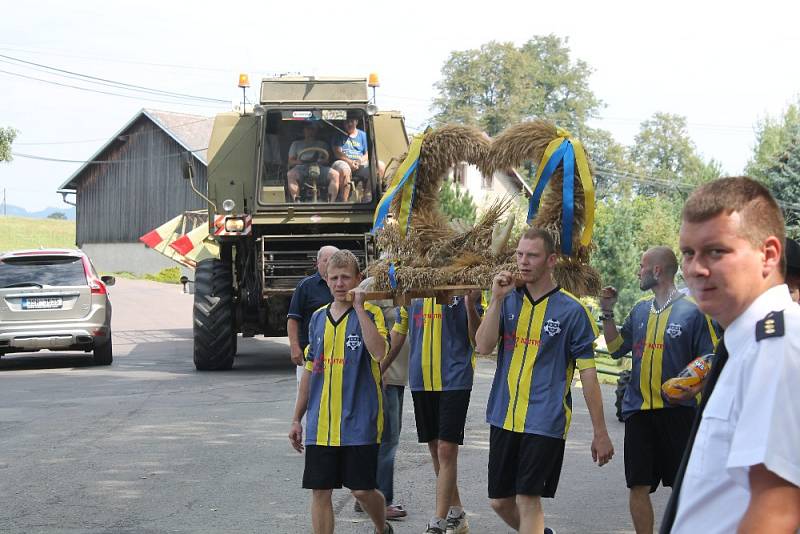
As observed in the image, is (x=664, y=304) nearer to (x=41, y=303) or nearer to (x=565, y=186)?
(x=565, y=186)

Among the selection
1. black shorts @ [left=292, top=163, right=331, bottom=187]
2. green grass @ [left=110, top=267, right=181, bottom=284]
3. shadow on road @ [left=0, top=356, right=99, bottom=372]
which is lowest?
shadow on road @ [left=0, top=356, right=99, bottom=372]

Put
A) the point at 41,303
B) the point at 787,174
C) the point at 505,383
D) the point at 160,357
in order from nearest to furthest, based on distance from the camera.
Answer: the point at 505,383, the point at 41,303, the point at 160,357, the point at 787,174

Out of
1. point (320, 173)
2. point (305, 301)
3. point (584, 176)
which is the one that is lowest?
point (305, 301)

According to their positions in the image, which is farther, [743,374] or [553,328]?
[553,328]

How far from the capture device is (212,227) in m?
16.1

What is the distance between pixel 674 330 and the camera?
6.12m

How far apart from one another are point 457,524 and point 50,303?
11952 millimetres

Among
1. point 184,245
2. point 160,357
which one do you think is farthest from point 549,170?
point 160,357

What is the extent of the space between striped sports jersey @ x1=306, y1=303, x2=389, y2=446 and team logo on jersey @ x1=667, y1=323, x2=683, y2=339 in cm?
158

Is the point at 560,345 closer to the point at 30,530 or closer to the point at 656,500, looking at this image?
the point at 656,500

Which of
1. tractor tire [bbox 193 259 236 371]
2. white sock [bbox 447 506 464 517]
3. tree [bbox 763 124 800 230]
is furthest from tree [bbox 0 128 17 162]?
white sock [bbox 447 506 464 517]

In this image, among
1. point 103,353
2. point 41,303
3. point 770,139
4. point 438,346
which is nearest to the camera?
point 438,346

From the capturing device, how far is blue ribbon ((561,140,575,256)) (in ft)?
20.0

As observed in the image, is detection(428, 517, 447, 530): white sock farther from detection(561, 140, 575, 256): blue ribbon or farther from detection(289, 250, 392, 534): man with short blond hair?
detection(561, 140, 575, 256): blue ribbon
